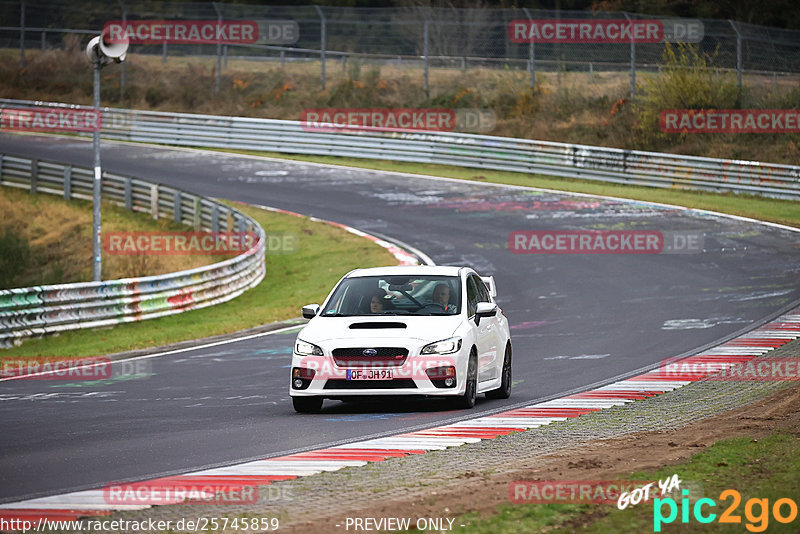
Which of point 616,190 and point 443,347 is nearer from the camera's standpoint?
point 443,347

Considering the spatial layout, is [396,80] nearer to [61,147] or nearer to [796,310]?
[61,147]

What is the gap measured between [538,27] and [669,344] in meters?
25.9

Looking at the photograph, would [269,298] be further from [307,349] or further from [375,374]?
[375,374]

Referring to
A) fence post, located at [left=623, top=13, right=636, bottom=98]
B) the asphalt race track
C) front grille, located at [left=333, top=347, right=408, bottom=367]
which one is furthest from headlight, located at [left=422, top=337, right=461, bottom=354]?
fence post, located at [left=623, top=13, right=636, bottom=98]

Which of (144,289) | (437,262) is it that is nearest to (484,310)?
(144,289)

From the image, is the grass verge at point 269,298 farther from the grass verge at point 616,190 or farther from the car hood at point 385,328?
the grass verge at point 616,190

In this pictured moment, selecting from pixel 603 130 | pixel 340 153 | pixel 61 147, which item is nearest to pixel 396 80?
pixel 340 153

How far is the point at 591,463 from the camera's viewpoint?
827 cm

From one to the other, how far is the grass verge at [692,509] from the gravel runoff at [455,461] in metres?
1.00

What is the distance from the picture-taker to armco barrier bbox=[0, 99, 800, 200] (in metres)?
35.9

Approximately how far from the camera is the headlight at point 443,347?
1166 cm

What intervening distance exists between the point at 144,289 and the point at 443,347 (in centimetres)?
1200
